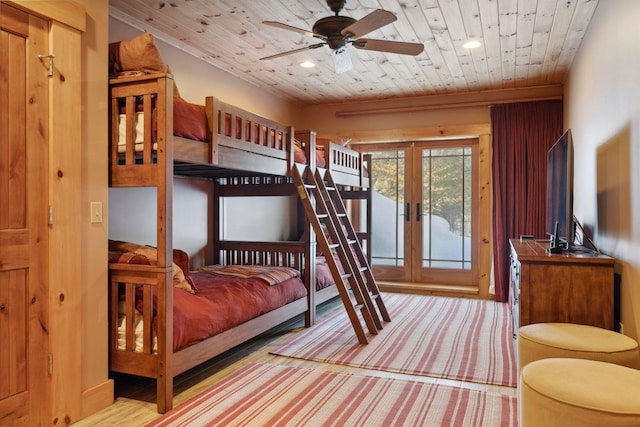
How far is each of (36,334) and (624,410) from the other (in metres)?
2.42

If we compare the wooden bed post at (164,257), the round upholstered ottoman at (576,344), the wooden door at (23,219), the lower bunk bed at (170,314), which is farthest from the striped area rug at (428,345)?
the wooden door at (23,219)

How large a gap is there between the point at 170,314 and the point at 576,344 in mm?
2011

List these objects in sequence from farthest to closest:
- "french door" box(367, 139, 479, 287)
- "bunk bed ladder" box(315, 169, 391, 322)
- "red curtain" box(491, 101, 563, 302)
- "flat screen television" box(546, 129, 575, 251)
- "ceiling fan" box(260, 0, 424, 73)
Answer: "french door" box(367, 139, 479, 287) < "red curtain" box(491, 101, 563, 302) < "bunk bed ladder" box(315, 169, 391, 322) < "ceiling fan" box(260, 0, 424, 73) < "flat screen television" box(546, 129, 575, 251)

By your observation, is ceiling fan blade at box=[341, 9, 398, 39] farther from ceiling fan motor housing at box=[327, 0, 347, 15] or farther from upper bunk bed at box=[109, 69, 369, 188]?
upper bunk bed at box=[109, 69, 369, 188]

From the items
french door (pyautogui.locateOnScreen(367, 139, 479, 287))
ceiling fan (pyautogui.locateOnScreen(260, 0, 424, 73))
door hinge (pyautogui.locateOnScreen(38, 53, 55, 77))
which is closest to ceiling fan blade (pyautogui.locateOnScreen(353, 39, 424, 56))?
ceiling fan (pyautogui.locateOnScreen(260, 0, 424, 73))

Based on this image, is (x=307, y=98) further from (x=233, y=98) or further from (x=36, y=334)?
(x=36, y=334)

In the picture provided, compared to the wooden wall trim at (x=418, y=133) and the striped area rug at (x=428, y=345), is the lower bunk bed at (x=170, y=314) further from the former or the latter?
the wooden wall trim at (x=418, y=133)

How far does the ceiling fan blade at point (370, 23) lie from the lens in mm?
2516

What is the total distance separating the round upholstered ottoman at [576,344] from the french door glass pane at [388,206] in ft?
12.5

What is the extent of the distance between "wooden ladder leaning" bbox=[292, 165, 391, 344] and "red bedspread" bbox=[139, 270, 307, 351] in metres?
0.46

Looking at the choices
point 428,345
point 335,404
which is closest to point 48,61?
point 335,404

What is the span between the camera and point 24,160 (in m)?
2.13

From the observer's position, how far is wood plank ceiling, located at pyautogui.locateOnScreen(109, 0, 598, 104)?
10.4ft

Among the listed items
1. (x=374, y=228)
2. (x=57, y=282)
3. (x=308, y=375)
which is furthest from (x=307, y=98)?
(x=57, y=282)
